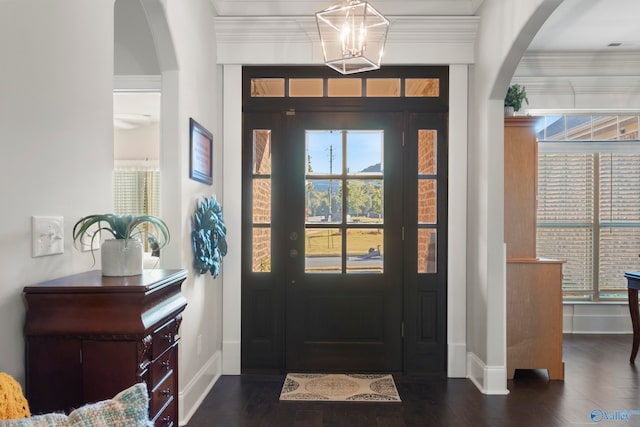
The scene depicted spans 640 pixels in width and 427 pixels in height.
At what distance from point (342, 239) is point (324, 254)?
191mm

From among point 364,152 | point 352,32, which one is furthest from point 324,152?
point 352,32

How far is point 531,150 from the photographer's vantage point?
3469 millimetres

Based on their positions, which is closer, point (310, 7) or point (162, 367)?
point (162, 367)

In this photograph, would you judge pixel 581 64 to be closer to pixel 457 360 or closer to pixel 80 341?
pixel 457 360

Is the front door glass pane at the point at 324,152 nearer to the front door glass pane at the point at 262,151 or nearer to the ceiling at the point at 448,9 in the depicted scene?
the front door glass pane at the point at 262,151

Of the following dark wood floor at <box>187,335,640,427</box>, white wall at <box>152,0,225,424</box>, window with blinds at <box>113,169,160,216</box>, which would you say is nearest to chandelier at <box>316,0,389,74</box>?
white wall at <box>152,0,225,424</box>

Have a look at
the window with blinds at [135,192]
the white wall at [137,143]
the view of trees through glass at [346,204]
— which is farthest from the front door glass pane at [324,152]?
the white wall at [137,143]

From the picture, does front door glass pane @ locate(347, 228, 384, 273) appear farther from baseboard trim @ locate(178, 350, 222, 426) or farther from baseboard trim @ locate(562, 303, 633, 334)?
baseboard trim @ locate(562, 303, 633, 334)

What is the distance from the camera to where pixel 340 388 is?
320cm

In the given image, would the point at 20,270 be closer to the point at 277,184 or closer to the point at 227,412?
the point at 227,412

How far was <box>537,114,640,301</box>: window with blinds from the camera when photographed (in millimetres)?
4824

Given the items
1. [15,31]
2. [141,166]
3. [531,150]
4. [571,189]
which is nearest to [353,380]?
[531,150]

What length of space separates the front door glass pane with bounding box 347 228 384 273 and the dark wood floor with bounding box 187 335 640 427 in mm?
900

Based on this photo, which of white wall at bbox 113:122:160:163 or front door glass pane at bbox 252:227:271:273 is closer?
front door glass pane at bbox 252:227:271:273
